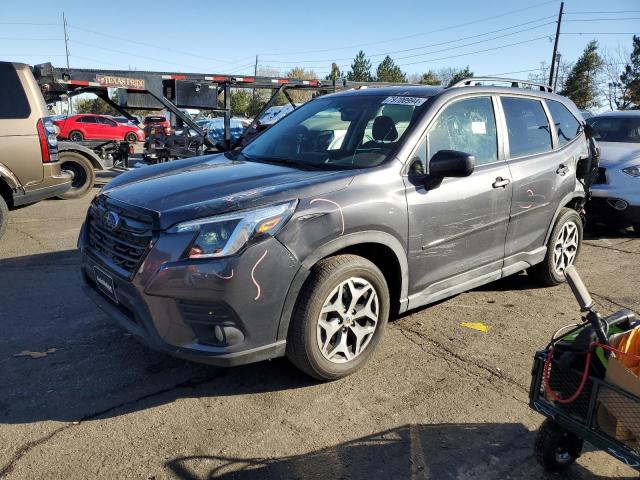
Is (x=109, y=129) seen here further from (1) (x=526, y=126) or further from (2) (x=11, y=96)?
(1) (x=526, y=126)

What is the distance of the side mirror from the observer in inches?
128

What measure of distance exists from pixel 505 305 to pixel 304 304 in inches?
96.1

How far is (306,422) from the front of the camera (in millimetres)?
2822

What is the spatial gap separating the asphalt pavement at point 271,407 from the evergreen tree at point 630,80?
174ft

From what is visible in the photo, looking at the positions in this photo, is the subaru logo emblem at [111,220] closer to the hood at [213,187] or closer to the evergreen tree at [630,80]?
the hood at [213,187]

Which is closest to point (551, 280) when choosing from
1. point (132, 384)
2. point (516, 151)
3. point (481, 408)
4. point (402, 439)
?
point (516, 151)

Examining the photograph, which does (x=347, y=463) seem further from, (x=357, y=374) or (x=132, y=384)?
(x=132, y=384)

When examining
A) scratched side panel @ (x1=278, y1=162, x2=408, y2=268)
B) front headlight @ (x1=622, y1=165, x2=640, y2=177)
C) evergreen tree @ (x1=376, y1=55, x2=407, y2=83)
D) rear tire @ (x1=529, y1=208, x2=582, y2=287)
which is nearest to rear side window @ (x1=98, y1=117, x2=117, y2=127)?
front headlight @ (x1=622, y1=165, x2=640, y2=177)

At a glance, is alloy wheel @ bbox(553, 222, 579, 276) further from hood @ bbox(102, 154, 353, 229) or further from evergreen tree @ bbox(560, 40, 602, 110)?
evergreen tree @ bbox(560, 40, 602, 110)

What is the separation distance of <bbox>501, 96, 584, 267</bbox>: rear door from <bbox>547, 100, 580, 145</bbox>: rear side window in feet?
0.07

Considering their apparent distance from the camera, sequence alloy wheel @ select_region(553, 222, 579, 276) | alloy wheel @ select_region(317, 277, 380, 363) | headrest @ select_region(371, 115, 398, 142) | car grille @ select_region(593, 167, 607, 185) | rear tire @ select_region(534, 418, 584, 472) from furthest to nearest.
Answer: car grille @ select_region(593, 167, 607, 185), alloy wheel @ select_region(553, 222, 579, 276), headrest @ select_region(371, 115, 398, 142), alloy wheel @ select_region(317, 277, 380, 363), rear tire @ select_region(534, 418, 584, 472)

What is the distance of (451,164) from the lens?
3.27 m

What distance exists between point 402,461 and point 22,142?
19.4 ft

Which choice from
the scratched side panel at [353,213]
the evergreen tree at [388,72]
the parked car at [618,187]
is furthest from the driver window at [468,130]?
the evergreen tree at [388,72]
